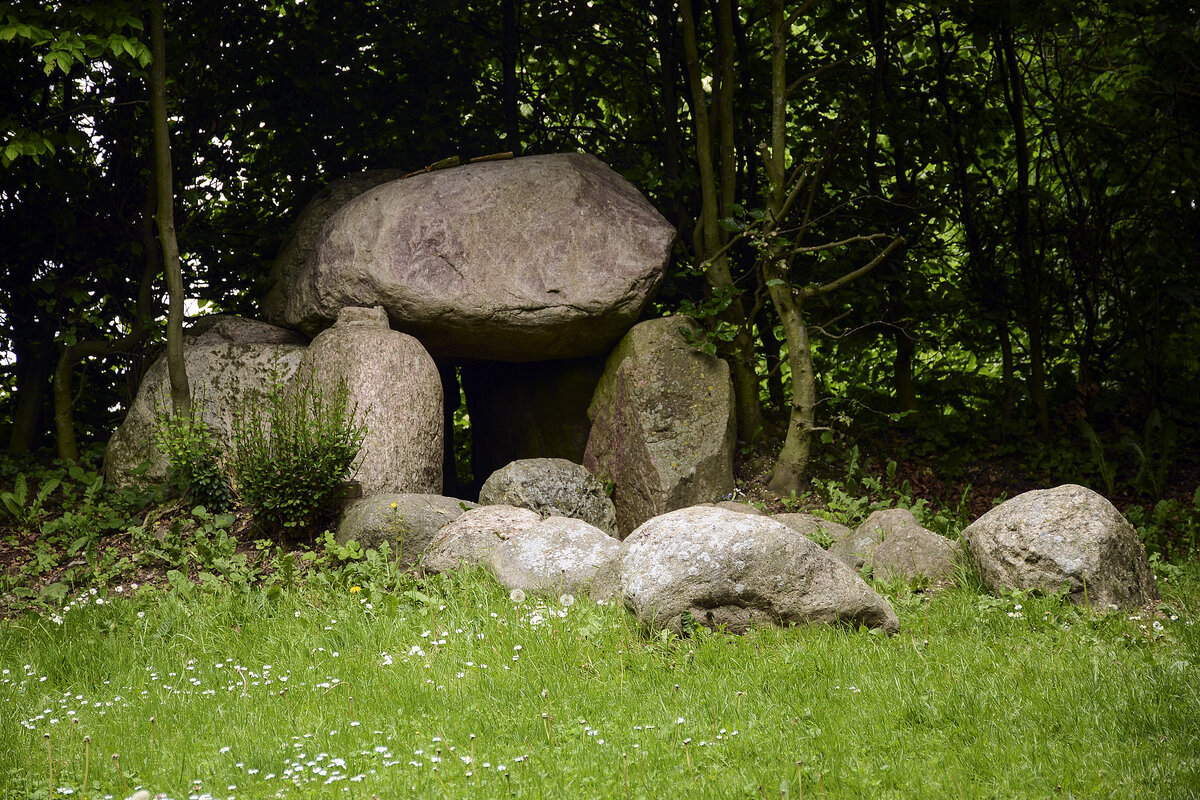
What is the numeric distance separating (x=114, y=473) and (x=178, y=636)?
2771 mm

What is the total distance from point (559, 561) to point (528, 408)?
136 inches

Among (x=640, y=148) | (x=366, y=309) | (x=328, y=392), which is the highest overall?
(x=640, y=148)

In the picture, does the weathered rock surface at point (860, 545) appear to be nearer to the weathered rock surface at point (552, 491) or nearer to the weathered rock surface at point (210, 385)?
the weathered rock surface at point (552, 491)

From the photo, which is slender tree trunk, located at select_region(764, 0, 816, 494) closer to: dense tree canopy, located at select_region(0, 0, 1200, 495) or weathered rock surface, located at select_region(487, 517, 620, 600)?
dense tree canopy, located at select_region(0, 0, 1200, 495)

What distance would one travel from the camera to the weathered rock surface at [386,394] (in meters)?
6.70

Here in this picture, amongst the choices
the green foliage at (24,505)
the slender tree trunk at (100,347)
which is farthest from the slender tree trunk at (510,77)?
the green foliage at (24,505)

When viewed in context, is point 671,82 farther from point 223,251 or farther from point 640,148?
point 223,251

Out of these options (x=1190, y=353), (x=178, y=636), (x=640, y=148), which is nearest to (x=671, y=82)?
(x=640, y=148)

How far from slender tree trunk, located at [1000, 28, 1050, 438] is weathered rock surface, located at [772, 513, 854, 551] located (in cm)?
289

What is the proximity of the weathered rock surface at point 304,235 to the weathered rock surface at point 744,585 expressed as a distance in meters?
4.69

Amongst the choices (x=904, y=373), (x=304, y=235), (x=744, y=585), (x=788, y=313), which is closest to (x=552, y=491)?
(x=788, y=313)

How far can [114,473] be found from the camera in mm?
6980

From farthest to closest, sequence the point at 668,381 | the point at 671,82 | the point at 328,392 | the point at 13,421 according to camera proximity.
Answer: the point at 671,82, the point at 13,421, the point at 668,381, the point at 328,392

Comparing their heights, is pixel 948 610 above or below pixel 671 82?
below
